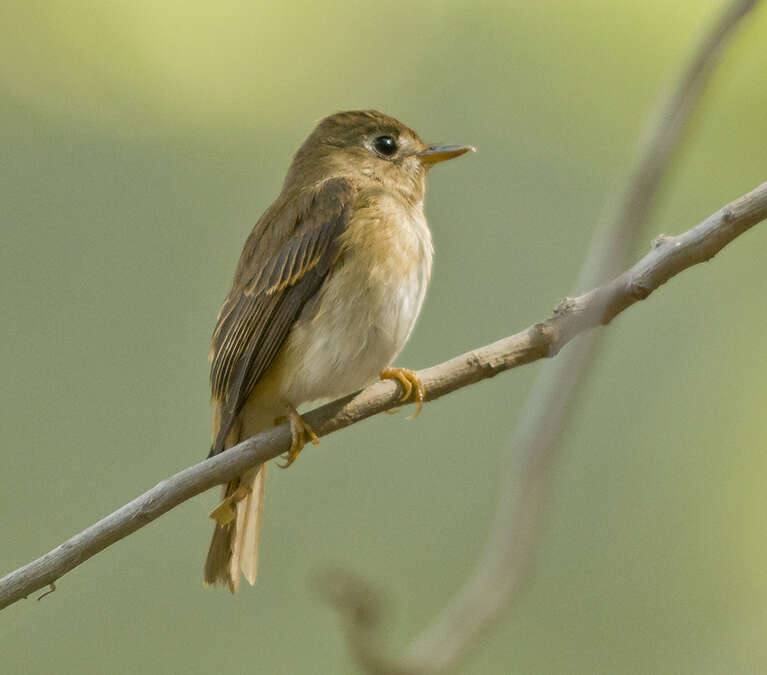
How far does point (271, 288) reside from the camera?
371cm

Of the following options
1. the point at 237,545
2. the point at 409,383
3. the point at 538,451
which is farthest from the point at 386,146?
the point at 538,451

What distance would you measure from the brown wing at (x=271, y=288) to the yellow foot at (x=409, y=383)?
367mm

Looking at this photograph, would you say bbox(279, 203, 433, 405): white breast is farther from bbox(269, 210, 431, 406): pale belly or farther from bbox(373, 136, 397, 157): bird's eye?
bbox(373, 136, 397, 157): bird's eye

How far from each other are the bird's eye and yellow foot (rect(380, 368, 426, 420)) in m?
1.04

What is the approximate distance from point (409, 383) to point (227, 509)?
652 millimetres

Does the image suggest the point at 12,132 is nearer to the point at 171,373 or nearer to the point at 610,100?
the point at 171,373

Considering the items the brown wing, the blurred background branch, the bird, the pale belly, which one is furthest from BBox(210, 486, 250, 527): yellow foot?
the blurred background branch

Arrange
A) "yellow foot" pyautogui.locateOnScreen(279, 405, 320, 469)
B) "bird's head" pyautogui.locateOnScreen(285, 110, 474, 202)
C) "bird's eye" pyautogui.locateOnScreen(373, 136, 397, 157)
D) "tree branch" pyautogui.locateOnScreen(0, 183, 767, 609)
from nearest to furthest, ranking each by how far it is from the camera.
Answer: "tree branch" pyautogui.locateOnScreen(0, 183, 767, 609) → "yellow foot" pyautogui.locateOnScreen(279, 405, 320, 469) → "bird's head" pyautogui.locateOnScreen(285, 110, 474, 202) → "bird's eye" pyautogui.locateOnScreen(373, 136, 397, 157)

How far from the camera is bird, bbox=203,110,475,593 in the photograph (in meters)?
3.53

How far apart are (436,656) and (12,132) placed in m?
5.07

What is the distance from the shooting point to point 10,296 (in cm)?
565

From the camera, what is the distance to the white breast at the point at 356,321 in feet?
11.6

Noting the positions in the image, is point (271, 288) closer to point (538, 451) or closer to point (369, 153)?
point (369, 153)

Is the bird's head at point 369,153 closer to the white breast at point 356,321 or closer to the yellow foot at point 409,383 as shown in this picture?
the white breast at point 356,321
